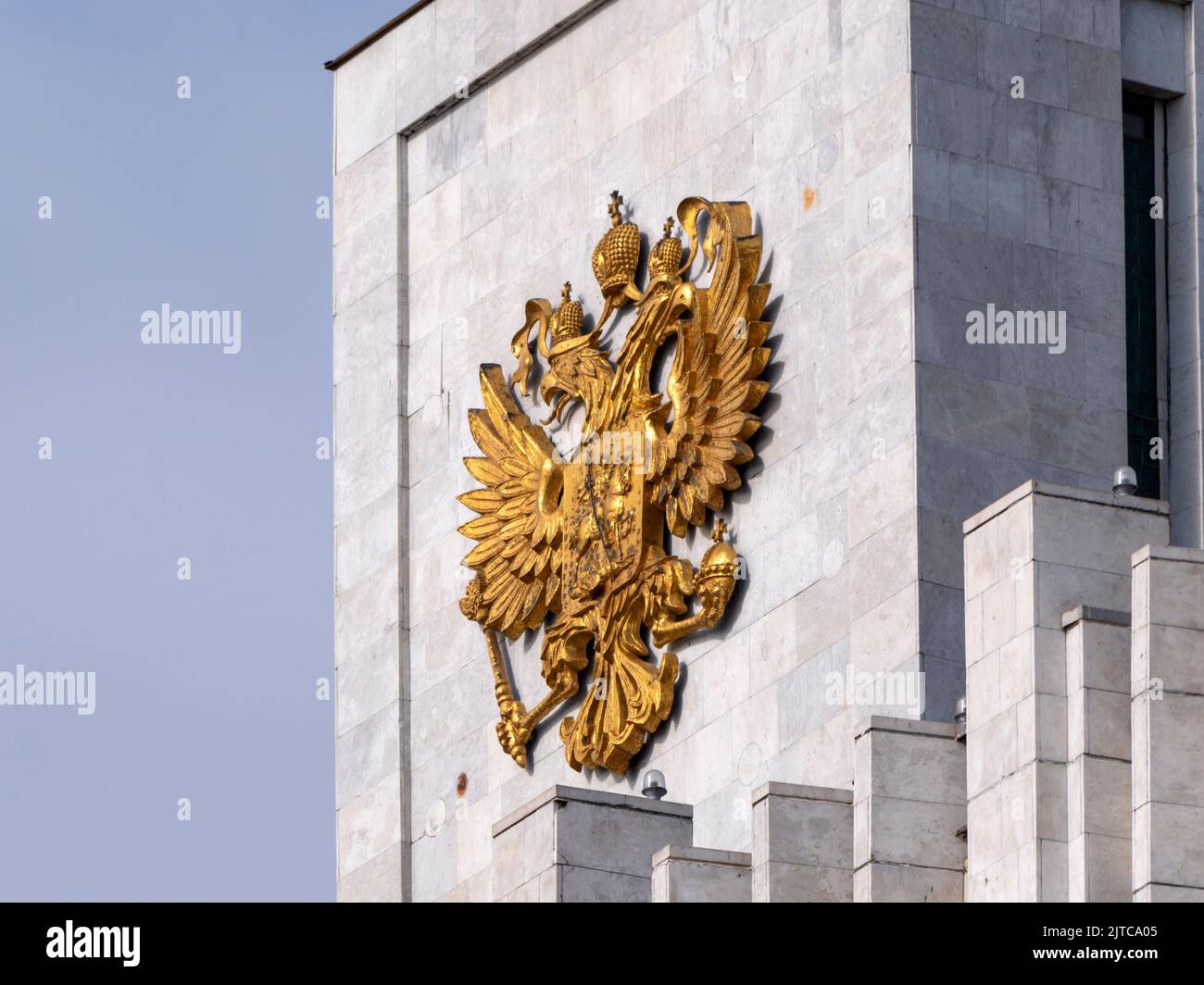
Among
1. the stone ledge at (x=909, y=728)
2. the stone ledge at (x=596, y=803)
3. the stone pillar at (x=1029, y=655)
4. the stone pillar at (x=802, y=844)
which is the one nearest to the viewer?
the stone pillar at (x=1029, y=655)

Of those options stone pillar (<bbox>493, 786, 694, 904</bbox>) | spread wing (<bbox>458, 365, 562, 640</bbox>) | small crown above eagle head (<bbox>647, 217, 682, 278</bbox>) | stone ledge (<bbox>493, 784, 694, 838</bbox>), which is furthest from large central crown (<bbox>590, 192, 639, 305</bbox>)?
stone pillar (<bbox>493, 786, 694, 904</bbox>)

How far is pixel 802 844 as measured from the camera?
33.4 meters

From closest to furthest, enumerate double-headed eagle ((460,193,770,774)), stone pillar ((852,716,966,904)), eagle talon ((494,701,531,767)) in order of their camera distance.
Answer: stone pillar ((852,716,966,904))
double-headed eagle ((460,193,770,774))
eagle talon ((494,701,531,767))

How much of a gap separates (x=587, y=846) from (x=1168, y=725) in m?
6.07

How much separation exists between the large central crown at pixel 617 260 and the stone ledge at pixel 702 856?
7.16m

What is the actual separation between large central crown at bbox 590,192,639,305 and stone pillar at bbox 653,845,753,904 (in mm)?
7249

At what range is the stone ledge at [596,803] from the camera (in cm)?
3469

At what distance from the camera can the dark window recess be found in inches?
1494

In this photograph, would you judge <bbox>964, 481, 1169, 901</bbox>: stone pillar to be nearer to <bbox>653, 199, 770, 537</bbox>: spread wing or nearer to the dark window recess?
the dark window recess

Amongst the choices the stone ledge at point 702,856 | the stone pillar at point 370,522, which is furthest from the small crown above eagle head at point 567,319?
the stone ledge at point 702,856

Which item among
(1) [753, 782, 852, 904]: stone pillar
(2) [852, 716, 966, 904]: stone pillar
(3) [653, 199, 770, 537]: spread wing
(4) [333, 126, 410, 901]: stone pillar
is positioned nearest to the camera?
(2) [852, 716, 966, 904]: stone pillar

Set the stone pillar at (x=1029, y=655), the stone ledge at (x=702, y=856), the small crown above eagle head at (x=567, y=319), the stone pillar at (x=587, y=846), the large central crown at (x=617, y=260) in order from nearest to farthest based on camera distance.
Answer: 1. the stone pillar at (x=1029, y=655)
2. the stone ledge at (x=702, y=856)
3. the stone pillar at (x=587, y=846)
4. the large central crown at (x=617, y=260)
5. the small crown above eagle head at (x=567, y=319)

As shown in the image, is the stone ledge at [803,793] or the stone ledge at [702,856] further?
the stone ledge at [702,856]

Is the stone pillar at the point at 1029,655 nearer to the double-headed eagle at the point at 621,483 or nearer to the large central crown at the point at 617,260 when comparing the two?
the double-headed eagle at the point at 621,483
